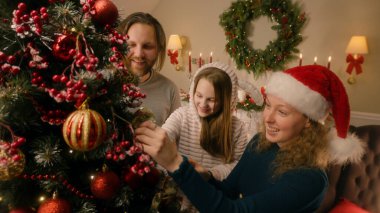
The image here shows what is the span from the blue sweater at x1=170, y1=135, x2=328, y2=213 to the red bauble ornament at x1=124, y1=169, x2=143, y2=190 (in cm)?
11

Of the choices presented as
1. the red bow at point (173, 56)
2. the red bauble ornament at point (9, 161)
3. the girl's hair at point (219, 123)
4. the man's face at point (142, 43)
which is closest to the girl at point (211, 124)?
the girl's hair at point (219, 123)

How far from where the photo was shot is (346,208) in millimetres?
2115

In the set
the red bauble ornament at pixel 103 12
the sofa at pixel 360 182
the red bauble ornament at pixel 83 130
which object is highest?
the red bauble ornament at pixel 103 12

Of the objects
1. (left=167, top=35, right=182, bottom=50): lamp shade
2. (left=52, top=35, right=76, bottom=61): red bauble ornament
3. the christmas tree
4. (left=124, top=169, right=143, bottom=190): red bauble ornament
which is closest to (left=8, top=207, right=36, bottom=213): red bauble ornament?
the christmas tree

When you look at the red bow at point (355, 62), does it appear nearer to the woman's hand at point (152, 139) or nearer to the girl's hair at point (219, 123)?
the girl's hair at point (219, 123)

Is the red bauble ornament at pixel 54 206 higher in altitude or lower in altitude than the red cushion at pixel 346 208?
higher

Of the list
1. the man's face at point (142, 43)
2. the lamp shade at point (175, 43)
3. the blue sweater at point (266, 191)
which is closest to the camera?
the blue sweater at point (266, 191)

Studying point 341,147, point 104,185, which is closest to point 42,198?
point 104,185

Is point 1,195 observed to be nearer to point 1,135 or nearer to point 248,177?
point 1,135

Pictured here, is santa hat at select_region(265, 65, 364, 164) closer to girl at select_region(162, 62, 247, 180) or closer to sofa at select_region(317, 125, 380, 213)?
girl at select_region(162, 62, 247, 180)

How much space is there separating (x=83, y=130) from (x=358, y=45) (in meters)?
3.39

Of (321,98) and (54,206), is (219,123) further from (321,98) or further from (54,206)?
(54,206)

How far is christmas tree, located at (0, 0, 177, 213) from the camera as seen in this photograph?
63 centimetres

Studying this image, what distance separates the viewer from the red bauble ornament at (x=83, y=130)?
0.61 m
